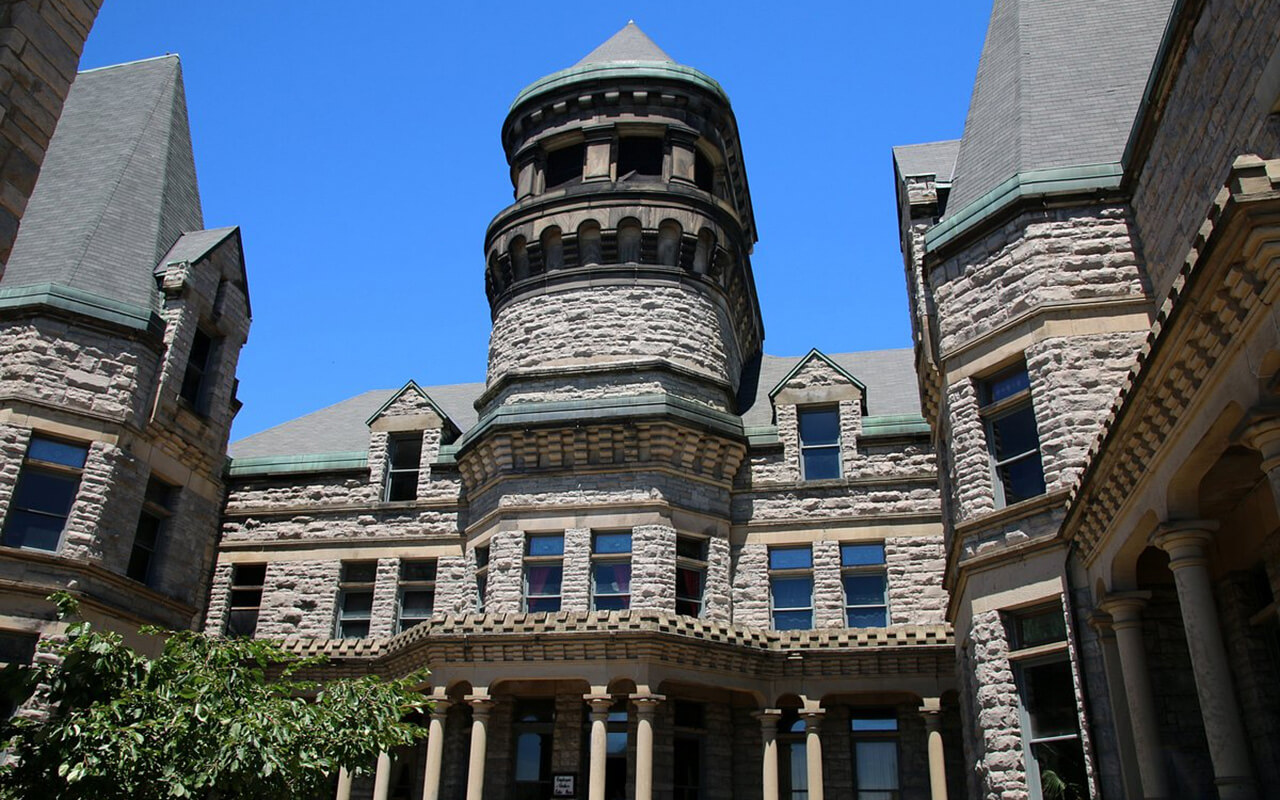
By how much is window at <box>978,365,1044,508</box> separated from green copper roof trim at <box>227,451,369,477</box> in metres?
14.4

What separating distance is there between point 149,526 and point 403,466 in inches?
219

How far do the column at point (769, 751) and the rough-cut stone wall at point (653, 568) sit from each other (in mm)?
2533

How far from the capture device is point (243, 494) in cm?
2400

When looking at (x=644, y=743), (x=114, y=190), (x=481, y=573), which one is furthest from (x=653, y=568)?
(x=114, y=190)

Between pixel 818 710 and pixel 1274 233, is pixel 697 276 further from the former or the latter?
pixel 1274 233

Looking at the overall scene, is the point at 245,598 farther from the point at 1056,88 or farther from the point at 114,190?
the point at 1056,88

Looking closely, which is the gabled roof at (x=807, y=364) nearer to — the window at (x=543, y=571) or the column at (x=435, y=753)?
the window at (x=543, y=571)

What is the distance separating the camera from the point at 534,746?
63.8 ft

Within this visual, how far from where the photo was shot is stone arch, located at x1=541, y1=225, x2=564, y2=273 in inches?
931

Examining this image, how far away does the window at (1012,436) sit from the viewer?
14195mm

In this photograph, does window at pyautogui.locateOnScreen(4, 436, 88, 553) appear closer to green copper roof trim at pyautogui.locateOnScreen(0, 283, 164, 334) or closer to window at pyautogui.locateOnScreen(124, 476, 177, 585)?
window at pyautogui.locateOnScreen(124, 476, 177, 585)

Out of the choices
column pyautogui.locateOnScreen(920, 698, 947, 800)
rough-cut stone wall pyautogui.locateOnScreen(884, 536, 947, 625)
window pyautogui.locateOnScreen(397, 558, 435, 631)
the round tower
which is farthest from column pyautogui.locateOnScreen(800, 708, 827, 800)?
window pyautogui.locateOnScreen(397, 558, 435, 631)

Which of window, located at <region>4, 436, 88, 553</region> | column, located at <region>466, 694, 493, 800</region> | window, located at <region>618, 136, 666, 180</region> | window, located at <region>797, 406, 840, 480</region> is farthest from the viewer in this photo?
window, located at <region>618, 136, 666, 180</region>

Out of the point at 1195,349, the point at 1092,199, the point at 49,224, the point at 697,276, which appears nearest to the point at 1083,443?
the point at 1092,199
